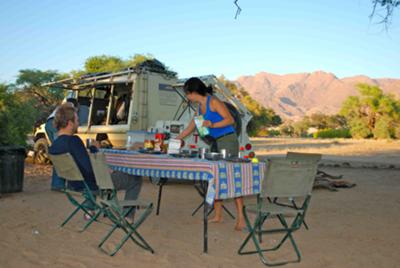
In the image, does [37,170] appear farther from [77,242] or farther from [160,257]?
[160,257]

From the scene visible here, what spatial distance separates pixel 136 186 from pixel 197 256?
1460 mm

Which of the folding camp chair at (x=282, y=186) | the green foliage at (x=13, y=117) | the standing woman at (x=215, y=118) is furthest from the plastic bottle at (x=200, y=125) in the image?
the green foliage at (x=13, y=117)

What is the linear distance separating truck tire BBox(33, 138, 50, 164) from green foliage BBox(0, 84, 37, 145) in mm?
476

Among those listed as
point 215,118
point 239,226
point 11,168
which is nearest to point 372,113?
point 11,168

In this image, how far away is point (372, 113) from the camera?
46062 mm

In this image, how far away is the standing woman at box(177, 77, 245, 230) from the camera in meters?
5.33

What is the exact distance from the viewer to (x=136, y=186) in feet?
17.6

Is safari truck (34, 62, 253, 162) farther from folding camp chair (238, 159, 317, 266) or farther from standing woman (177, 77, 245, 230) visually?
folding camp chair (238, 159, 317, 266)

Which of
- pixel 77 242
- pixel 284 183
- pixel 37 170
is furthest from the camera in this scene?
pixel 37 170

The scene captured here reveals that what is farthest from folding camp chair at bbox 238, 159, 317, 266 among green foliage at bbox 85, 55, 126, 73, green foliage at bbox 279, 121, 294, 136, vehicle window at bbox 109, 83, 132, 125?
green foliage at bbox 279, 121, 294, 136

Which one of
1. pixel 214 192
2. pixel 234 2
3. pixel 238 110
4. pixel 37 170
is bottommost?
pixel 37 170

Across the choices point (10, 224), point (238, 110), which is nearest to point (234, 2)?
point (238, 110)

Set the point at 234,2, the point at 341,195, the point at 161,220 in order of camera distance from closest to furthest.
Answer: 1. the point at 161,220
2. the point at 234,2
3. the point at 341,195

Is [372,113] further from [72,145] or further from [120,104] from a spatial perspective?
[72,145]
